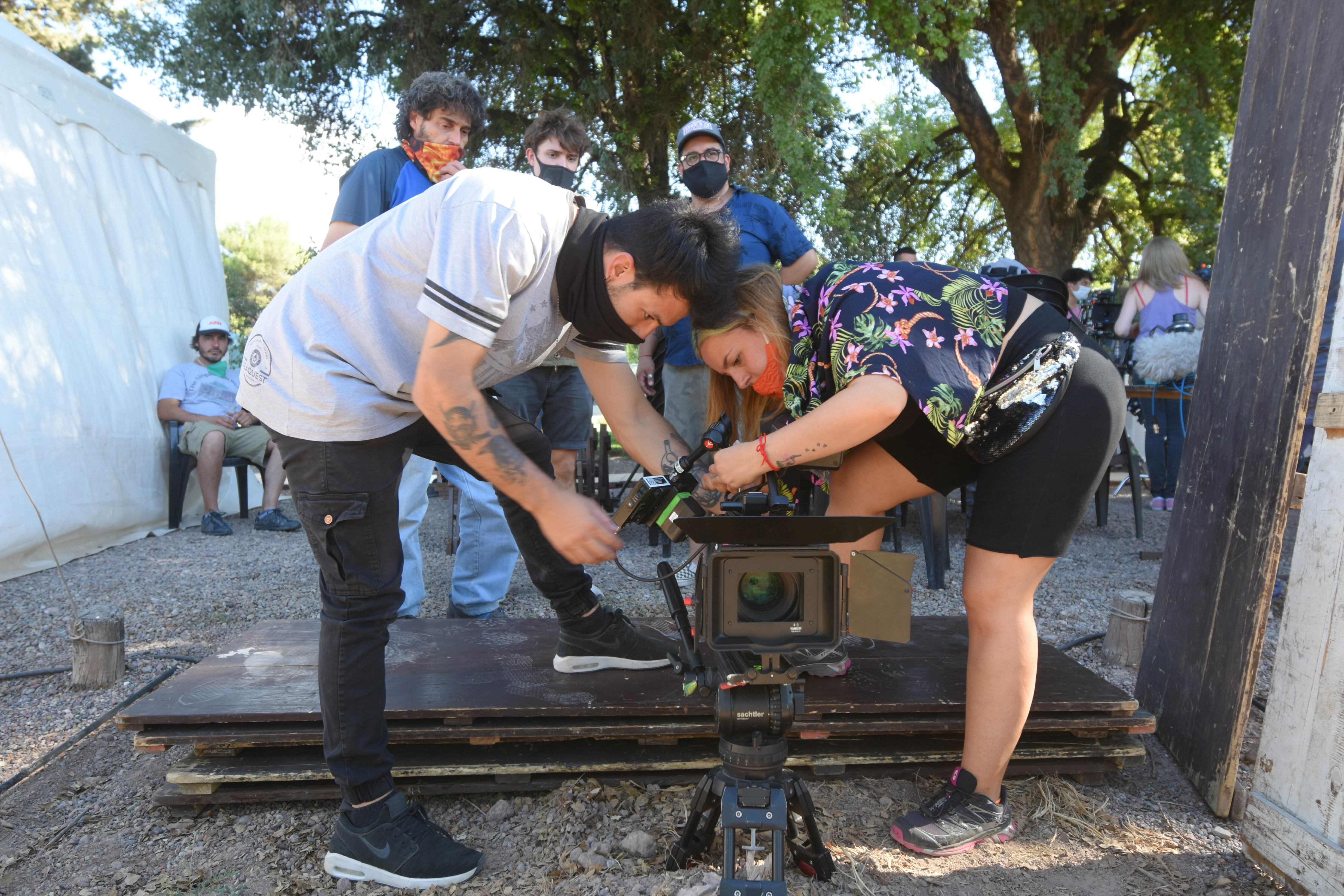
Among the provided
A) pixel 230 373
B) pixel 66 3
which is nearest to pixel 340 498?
pixel 230 373

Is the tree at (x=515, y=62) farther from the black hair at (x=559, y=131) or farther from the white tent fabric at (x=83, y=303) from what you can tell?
the black hair at (x=559, y=131)

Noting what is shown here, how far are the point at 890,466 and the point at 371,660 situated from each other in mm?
1334

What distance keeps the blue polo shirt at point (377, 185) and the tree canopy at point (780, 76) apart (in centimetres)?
453

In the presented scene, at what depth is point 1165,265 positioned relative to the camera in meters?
5.67

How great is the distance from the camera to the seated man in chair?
595cm

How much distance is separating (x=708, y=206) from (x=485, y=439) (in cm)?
249

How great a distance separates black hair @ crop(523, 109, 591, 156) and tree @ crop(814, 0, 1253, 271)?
177 inches

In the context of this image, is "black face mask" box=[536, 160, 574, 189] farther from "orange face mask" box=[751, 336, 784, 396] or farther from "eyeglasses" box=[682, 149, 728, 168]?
"orange face mask" box=[751, 336, 784, 396]

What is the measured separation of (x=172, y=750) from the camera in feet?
8.23

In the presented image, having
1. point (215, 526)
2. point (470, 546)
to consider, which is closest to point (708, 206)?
point (470, 546)

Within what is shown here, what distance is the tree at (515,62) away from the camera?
816 centimetres

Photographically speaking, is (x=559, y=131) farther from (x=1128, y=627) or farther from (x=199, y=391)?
(x=199, y=391)

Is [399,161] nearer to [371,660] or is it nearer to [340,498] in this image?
[340,498]

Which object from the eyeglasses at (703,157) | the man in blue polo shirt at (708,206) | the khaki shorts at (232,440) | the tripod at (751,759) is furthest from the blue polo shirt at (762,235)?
the khaki shorts at (232,440)
